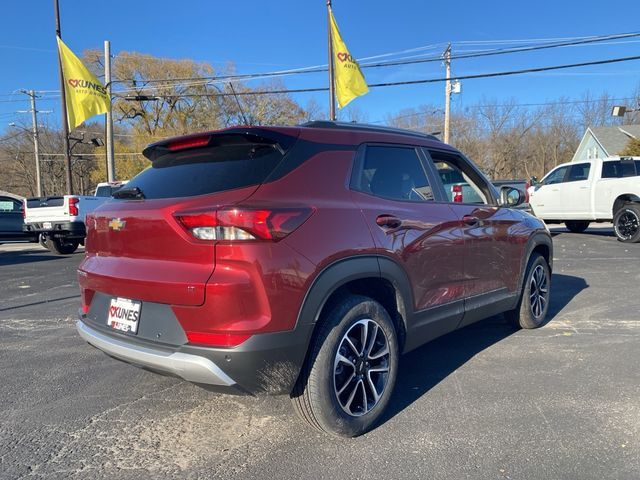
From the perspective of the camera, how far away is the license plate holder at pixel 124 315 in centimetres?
275

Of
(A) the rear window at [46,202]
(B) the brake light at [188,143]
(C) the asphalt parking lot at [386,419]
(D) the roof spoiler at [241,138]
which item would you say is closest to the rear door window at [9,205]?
(A) the rear window at [46,202]

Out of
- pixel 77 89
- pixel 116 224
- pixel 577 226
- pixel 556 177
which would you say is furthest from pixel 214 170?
pixel 77 89

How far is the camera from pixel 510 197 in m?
4.64

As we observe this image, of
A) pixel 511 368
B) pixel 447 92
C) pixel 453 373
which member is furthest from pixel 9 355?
pixel 447 92

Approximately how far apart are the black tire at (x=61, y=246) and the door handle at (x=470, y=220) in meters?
12.4

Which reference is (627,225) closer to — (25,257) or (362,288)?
(362,288)

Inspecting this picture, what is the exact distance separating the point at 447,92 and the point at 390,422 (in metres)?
30.4

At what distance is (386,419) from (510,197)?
8.39 ft

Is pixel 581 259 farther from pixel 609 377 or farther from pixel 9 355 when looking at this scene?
pixel 9 355

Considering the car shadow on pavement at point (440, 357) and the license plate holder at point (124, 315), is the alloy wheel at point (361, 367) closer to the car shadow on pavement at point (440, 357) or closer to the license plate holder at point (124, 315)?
the car shadow on pavement at point (440, 357)

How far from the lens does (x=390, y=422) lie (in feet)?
10.3

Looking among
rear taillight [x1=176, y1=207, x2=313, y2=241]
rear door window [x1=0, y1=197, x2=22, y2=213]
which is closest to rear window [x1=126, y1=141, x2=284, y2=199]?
rear taillight [x1=176, y1=207, x2=313, y2=241]

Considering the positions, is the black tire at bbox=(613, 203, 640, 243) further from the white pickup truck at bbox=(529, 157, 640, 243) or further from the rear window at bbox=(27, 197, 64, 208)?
the rear window at bbox=(27, 197, 64, 208)

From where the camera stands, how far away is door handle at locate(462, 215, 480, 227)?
3839 millimetres
